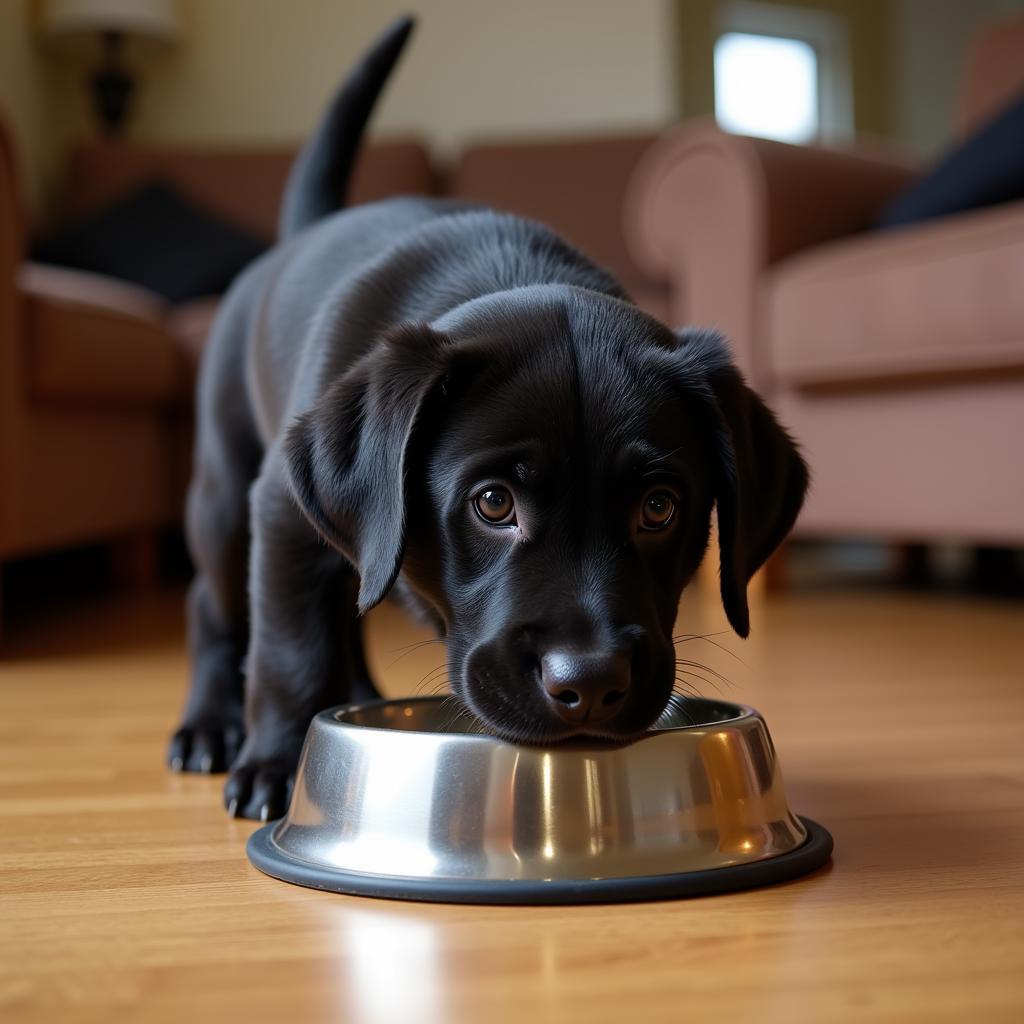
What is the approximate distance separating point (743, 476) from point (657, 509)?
0.14 meters

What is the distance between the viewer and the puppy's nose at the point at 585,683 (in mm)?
1198

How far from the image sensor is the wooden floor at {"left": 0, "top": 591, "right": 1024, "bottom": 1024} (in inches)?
39.1

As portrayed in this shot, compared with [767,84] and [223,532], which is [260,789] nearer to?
[223,532]

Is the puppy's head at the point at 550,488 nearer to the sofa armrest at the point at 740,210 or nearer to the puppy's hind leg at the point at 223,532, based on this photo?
the puppy's hind leg at the point at 223,532

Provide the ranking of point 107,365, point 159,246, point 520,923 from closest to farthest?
point 520,923
point 107,365
point 159,246

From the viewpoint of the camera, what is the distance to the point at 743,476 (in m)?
1.49

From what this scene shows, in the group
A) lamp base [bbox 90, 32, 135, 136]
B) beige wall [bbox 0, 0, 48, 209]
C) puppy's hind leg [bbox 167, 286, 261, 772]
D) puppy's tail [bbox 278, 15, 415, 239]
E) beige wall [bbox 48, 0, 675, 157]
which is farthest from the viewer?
beige wall [bbox 48, 0, 675, 157]

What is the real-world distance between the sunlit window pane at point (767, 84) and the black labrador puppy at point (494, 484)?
736cm

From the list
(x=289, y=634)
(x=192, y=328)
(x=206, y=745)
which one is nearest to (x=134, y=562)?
(x=192, y=328)

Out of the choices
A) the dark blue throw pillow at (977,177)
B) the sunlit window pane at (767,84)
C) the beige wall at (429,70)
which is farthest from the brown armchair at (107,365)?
the sunlit window pane at (767,84)

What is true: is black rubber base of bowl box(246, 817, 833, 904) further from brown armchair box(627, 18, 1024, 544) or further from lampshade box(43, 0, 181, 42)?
lampshade box(43, 0, 181, 42)

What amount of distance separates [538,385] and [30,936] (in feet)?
2.20

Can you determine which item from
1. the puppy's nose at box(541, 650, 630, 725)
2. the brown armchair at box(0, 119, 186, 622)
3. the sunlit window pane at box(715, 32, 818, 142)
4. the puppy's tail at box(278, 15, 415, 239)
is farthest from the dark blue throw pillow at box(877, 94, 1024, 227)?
the sunlit window pane at box(715, 32, 818, 142)

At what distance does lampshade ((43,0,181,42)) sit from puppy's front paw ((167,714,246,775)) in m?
4.34
